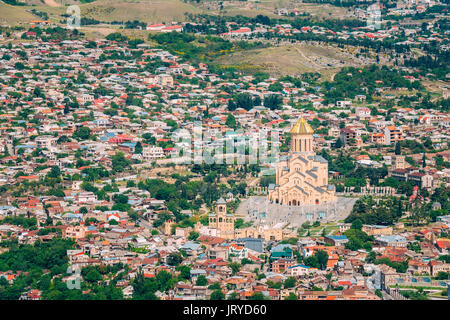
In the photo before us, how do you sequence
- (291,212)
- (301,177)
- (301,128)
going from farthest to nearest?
1. (301,128)
2. (301,177)
3. (291,212)

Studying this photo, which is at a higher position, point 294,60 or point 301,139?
point 301,139

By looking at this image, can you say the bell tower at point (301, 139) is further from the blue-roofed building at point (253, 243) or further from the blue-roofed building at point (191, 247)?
the blue-roofed building at point (191, 247)

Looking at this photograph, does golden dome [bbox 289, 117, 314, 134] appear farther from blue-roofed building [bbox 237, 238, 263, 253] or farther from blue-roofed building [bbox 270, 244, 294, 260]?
blue-roofed building [bbox 270, 244, 294, 260]

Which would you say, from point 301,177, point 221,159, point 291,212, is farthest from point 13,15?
point 291,212

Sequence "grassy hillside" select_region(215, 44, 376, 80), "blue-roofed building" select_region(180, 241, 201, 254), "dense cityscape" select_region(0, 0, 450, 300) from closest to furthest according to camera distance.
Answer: "dense cityscape" select_region(0, 0, 450, 300)
"blue-roofed building" select_region(180, 241, 201, 254)
"grassy hillside" select_region(215, 44, 376, 80)

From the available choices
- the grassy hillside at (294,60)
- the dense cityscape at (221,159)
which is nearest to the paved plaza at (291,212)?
the dense cityscape at (221,159)

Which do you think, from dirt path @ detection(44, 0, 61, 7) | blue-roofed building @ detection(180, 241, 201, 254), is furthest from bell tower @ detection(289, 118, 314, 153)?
dirt path @ detection(44, 0, 61, 7)

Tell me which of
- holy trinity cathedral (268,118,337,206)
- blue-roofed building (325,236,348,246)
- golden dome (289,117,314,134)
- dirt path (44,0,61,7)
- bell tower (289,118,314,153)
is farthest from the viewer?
dirt path (44,0,61,7)

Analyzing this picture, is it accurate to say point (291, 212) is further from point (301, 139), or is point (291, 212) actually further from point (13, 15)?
point (13, 15)

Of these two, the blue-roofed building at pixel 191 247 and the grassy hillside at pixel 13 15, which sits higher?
the grassy hillside at pixel 13 15

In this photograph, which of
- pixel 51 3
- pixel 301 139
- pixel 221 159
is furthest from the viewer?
pixel 51 3
